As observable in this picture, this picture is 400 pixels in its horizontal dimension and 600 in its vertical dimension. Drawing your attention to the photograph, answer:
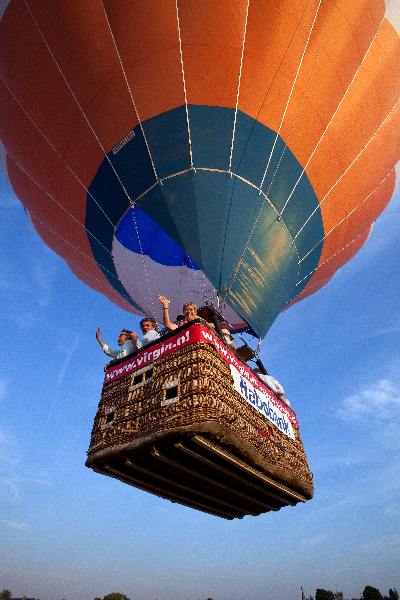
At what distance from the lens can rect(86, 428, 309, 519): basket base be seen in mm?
3018

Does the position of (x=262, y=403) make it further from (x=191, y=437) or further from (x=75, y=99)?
(x=75, y=99)

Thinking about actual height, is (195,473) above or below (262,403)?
below

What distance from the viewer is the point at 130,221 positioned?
19.8 feet

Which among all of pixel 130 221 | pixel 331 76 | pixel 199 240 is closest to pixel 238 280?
pixel 199 240

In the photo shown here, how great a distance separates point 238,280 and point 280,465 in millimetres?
2472

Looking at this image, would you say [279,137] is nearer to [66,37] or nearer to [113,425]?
[66,37]

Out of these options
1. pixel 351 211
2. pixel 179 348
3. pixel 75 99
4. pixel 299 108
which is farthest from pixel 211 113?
pixel 179 348

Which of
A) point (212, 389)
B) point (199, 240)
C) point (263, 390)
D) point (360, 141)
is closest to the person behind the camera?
point (212, 389)

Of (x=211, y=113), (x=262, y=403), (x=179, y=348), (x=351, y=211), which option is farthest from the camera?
(x=351, y=211)

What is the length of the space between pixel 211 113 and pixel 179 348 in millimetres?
3457

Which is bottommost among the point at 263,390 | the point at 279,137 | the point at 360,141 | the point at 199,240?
the point at 263,390

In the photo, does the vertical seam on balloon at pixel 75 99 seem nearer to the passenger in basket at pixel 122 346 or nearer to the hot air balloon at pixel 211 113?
the hot air balloon at pixel 211 113

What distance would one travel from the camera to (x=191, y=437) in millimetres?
2893

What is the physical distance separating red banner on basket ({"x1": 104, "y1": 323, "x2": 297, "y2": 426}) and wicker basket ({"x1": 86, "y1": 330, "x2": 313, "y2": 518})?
6 centimetres
